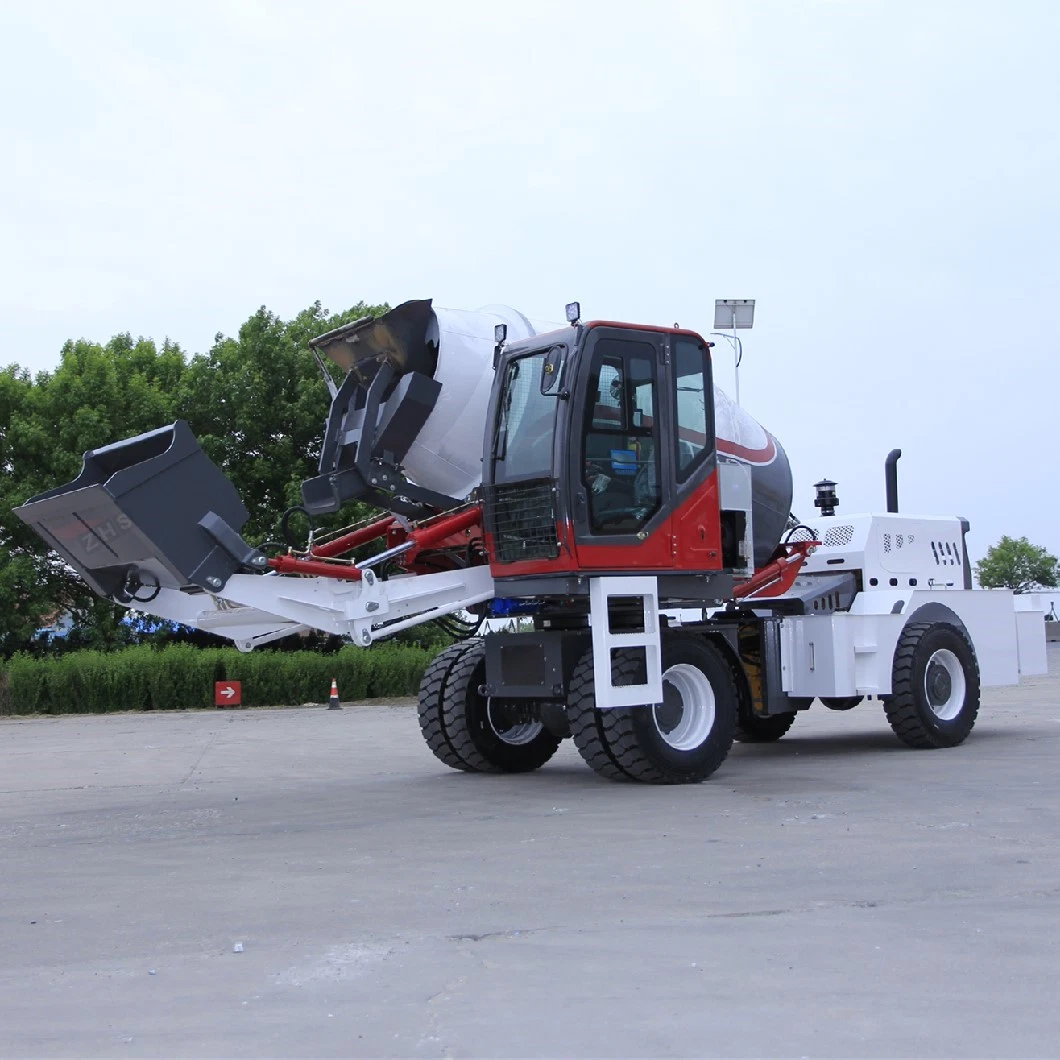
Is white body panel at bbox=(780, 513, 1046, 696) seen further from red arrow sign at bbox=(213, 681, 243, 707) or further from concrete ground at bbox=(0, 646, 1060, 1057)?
red arrow sign at bbox=(213, 681, 243, 707)

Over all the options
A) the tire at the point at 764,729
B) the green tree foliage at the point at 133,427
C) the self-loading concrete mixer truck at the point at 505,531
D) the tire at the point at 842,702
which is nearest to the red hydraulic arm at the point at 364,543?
the self-loading concrete mixer truck at the point at 505,531

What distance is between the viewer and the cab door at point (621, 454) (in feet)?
34.7

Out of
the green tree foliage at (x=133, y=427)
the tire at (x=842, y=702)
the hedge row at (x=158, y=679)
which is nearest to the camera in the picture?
the tire at (x=842, y=702)

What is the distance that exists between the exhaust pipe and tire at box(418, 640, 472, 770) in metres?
5.95

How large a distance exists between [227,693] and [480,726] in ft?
52.2

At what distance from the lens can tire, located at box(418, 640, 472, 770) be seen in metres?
12.4

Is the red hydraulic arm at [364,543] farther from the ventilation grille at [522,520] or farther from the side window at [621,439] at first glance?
the side window at [621,439]

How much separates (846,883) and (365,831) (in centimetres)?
A: 344

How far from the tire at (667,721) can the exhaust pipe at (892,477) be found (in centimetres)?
514

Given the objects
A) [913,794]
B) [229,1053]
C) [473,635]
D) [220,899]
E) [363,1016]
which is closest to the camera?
[229,1053]

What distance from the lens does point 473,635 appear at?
1290 cm

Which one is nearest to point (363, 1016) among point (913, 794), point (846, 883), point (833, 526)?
point (846, 883)

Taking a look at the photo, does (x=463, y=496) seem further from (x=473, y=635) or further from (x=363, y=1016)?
(x=363, y=1016)

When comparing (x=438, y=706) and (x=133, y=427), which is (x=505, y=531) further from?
(x=133, y=427)
